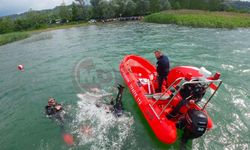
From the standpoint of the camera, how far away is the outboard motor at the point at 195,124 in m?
4.98

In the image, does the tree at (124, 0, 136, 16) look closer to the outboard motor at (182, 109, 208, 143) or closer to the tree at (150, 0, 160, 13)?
the tree at (150, 0, 160, 13)

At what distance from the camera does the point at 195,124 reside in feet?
16.4

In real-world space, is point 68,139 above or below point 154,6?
below

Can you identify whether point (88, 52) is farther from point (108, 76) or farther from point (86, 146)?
point (86, 146)

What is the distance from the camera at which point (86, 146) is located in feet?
19.6

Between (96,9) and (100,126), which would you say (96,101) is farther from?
(96,9)

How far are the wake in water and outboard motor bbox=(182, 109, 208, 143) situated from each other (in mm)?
1857

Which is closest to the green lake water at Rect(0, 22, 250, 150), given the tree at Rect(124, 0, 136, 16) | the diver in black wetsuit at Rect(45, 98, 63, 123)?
the diver in black wetsuit at Rect(45, 98, 63, 123)

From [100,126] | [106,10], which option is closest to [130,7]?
[106,10]

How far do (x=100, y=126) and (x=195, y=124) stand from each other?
3300mm

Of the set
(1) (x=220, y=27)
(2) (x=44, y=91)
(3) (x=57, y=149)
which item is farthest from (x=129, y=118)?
(1) (x=220, y=27)

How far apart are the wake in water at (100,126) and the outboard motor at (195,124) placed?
1857 mm

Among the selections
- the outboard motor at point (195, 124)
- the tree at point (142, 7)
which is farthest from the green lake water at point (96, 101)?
the tree at point (142, 7)

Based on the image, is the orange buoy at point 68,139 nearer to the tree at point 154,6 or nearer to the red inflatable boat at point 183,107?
the red inflatable boat at point 183,107
